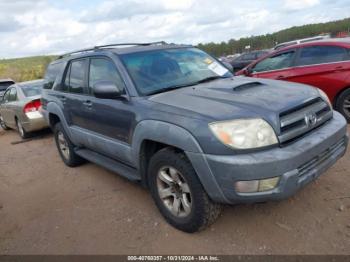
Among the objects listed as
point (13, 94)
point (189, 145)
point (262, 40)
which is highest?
point (189, 145)

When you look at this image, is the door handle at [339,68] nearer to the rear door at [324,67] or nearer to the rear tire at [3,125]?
the rear door at [324,67]

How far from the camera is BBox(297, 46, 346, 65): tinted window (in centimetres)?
650

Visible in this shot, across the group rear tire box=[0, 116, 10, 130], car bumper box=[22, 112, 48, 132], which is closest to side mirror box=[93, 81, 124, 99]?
car bumper box=[22, 112, 48, 132]

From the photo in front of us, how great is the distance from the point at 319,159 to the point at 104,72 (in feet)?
8.69

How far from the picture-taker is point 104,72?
4273mm

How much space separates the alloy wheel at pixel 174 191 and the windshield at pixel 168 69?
0.92m

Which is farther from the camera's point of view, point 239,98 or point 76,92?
point 76,92

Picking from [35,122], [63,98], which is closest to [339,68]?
[63,98]

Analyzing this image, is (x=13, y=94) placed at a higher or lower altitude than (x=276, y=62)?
lower

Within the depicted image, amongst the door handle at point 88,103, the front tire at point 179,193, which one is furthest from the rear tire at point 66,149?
the front tire at point 179,193

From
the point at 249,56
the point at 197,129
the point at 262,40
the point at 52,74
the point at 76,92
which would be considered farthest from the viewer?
the point at 262,40

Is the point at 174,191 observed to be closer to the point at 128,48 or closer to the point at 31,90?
the point at 128,48

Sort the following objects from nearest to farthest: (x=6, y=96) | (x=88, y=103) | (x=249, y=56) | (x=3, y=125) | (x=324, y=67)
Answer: (x=88, y=103)
(x=324, y=67)
(x=6, y=96)
(x=3, y=125)
(x=249, y=56)

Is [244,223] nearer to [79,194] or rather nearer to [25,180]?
[79,194]
